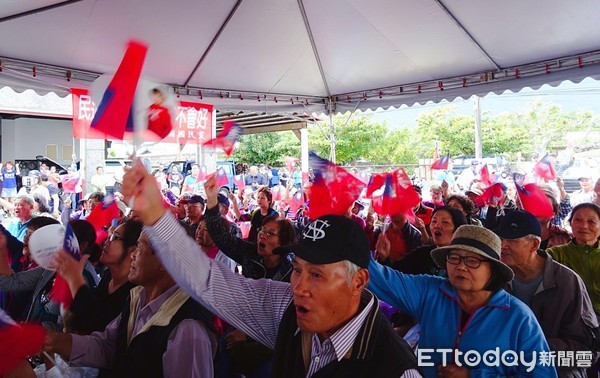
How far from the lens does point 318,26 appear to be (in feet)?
15.7

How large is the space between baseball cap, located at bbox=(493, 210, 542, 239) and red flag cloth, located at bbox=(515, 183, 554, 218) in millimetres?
1479

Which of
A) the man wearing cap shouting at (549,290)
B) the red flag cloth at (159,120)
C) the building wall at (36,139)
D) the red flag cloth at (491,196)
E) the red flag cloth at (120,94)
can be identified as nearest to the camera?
the red flag cloth at (120,94)

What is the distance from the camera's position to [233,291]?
5.11ft

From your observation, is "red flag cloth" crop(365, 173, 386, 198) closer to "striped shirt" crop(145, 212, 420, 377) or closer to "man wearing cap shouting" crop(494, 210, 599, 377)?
"man wearing cap shouting" crop(494, 210, 599, 377)

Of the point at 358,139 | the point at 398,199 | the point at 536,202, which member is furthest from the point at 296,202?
the point at 358,139

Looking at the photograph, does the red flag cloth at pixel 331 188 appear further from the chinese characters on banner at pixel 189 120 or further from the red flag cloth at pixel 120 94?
the red flag cloth at pixel 120 94

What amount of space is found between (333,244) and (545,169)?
577 cm

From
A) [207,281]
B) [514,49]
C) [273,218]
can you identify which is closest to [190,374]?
[207,281]

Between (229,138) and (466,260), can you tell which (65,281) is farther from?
(229,138)

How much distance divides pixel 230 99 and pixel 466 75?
2992 millimetres

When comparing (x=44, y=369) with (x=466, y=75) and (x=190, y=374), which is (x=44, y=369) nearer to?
(x=190, y=374)

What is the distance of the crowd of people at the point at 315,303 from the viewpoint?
132 cm

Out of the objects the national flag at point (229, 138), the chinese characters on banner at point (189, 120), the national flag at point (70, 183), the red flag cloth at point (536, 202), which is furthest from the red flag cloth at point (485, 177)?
the national flag at point (70, 183)

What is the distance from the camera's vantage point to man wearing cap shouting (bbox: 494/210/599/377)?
2.14 meters
